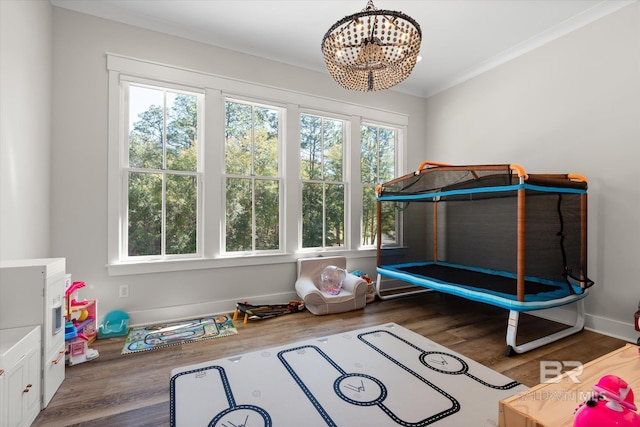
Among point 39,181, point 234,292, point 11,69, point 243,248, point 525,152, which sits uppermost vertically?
point 11,69

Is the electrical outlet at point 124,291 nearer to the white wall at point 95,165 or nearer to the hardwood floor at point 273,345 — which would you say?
the white wall at point 95,165

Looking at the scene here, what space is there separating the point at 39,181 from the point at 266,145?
207cm

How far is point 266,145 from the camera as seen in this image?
3.56 metres

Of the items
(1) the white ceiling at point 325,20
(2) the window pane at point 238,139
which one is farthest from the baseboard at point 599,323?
(2) the window pane at point 238,139

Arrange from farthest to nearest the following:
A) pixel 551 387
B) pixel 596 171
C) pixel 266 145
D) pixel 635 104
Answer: pixel 266 145 < pixel 596 171 < pixel 635 104 < pixel 551 387

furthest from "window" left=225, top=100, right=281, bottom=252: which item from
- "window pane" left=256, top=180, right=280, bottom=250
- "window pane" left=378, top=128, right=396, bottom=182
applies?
"window pane" left=378, top=128, right=396, bottom=182

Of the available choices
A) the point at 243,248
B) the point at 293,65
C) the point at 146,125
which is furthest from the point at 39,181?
the point at 293,65

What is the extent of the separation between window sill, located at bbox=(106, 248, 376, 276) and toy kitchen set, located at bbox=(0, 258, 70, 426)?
0.93 meters

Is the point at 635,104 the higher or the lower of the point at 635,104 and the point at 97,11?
the lower

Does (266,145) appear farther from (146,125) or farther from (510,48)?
(510,48)

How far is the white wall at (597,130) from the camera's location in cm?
257

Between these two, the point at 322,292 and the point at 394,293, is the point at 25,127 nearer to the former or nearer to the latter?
the point at 322,292

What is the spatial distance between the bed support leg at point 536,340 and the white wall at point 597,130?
7.0 inches

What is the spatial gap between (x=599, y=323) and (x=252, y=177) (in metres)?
3.72
